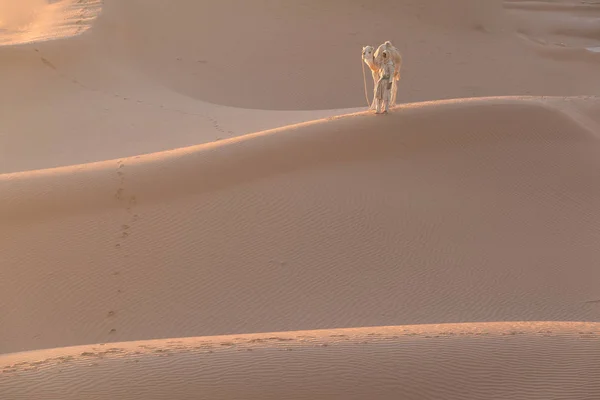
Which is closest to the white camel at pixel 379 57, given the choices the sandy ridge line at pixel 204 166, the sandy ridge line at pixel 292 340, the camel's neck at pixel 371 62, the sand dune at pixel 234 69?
the camel's neck at pixel 371 62

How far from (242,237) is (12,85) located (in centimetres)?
918

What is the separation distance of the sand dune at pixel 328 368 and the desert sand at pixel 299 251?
2 centimetres

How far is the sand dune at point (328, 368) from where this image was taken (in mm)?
4027

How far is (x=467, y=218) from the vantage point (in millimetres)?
8047

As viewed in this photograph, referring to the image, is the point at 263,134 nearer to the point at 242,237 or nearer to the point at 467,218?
the point at 242,237

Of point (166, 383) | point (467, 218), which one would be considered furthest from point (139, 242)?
point (467, 218)

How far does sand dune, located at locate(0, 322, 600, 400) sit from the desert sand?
16mm

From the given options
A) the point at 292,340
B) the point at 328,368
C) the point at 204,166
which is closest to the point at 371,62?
the point at 204,166

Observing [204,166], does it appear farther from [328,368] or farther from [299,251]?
[328,368]

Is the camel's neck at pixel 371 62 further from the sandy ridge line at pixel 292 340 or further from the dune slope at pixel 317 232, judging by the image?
the sandy ridge line at pixel 292 340

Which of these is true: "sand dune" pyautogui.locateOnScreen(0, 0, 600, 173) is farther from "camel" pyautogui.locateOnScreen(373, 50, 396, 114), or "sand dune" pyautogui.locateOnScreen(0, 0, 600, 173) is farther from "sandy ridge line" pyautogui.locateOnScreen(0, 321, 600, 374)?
"sandy ridge line" pyautogui.locateOnScreen(0, 321, 600, 374)

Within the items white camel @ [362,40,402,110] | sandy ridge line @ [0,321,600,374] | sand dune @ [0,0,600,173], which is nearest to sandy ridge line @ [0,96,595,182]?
white camel @ [362,40,402,110]

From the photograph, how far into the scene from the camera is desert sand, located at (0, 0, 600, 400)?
13.9ft

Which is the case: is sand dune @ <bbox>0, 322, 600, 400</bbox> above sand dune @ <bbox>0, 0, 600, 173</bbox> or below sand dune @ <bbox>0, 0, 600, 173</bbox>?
below
